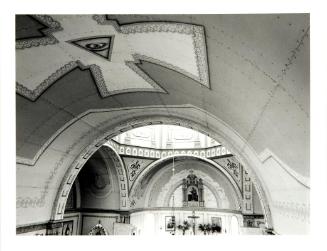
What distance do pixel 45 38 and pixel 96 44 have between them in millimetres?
603

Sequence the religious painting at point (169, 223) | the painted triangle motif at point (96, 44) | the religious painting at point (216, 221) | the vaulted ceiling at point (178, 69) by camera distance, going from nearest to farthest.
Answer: the vaulted ceiling at point (178, 69)
the painted triangle motif at point (96, 44)
the religious painting at point (216, 221)
the religious painting at point (169, 223)

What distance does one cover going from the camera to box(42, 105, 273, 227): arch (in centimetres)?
555

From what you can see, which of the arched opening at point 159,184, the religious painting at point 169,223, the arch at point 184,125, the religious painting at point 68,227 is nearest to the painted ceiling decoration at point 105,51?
the arch at point 184,125

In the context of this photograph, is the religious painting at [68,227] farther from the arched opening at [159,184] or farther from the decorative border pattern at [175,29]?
the decorative border pattern at [175,29]

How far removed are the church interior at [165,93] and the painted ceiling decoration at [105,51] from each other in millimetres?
14

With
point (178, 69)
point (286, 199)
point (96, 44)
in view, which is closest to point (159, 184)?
point (286, 199)

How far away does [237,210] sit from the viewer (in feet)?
47.3

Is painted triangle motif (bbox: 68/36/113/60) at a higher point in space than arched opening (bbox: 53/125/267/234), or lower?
higher

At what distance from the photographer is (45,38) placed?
3902 mm

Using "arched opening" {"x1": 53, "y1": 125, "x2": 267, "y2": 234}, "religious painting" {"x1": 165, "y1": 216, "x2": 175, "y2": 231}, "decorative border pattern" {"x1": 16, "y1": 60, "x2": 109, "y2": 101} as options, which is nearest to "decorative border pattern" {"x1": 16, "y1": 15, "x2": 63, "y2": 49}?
"decorative border pattern" {"x1": 16, "y1": 60, "x2": 109, "y2": 101}

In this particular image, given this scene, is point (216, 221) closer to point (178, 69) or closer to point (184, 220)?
point (184, 220)

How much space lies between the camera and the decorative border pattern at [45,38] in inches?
137

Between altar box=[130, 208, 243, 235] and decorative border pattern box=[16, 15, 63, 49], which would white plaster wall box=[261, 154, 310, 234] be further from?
altar box=[130, 208, 243, 235]
